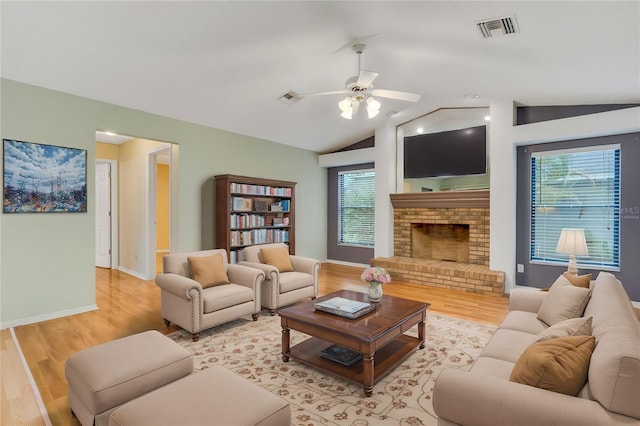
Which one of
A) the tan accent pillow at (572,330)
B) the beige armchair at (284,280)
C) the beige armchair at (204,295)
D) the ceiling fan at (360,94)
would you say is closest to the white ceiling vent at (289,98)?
the ceiling fan at (360,94)

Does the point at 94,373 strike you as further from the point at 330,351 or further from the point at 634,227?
the point at 634,227

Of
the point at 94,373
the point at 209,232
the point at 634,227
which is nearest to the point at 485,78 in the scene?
the point at 634,227

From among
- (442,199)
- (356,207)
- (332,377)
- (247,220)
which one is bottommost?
(332,377)

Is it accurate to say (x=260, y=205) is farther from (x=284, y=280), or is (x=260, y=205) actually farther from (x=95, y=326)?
(x=95, y=326)

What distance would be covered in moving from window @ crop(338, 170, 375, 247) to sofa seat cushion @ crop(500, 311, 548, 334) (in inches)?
178

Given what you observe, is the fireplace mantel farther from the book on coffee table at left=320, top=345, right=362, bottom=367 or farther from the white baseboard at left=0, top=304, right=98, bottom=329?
the white baseboard at left=0, top=304, right=98, bottom=329

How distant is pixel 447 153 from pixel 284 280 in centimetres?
377

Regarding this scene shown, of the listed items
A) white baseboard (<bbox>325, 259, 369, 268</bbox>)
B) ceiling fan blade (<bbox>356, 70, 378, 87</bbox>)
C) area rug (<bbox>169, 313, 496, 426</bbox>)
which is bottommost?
area rug (<bbox>169, 313, 496, 426</bbox>)

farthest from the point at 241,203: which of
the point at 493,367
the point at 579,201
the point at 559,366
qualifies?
the point at 579,201

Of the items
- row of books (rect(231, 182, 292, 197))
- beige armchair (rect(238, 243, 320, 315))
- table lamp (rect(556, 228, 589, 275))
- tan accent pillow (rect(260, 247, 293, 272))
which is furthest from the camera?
row of books (rect(231, 182, 292, 197))

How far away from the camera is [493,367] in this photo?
1.93 m

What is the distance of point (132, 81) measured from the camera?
152 inches

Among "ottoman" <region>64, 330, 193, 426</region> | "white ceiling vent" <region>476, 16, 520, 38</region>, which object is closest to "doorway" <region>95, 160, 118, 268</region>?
"ottoman" <region>64, 330, 193, 426</region>

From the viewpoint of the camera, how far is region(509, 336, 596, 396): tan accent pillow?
1.42 meters
